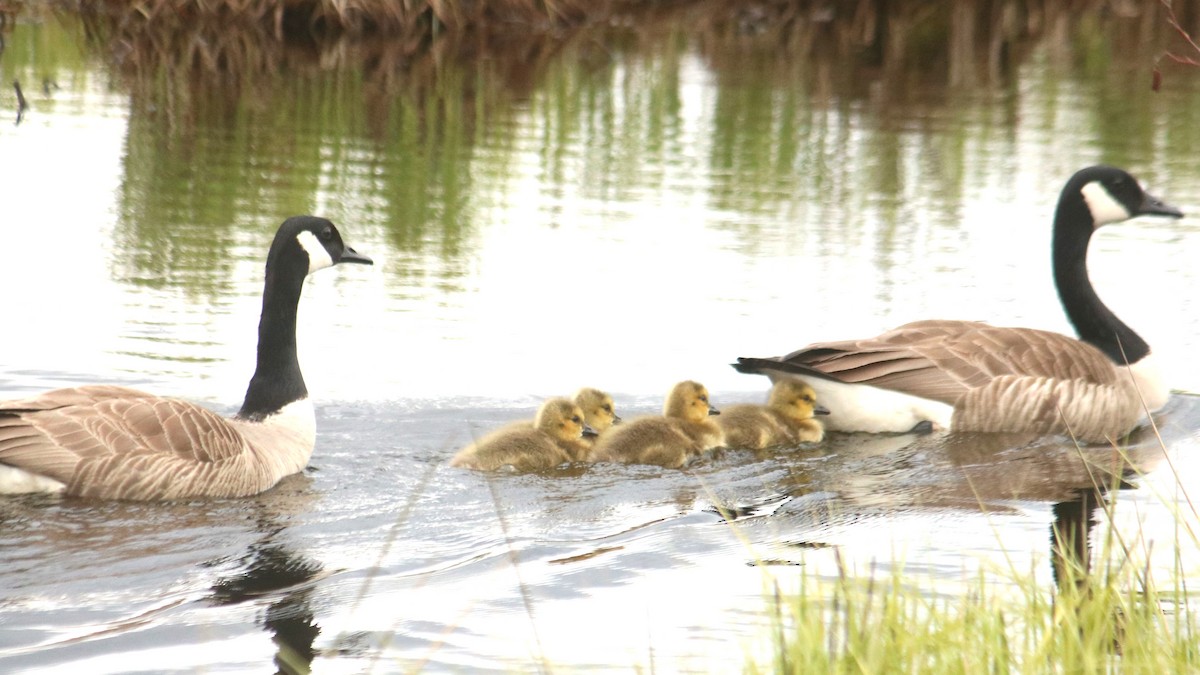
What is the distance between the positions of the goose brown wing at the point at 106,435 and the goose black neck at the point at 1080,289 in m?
5.76

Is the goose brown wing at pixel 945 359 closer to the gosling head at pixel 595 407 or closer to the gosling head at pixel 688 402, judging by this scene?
the gosling head at pixel 688 402

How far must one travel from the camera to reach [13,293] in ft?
40.3

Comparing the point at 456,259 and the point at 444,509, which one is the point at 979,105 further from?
the point at 444,509

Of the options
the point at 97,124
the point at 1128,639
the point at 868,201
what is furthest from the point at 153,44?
the point at 1128,639

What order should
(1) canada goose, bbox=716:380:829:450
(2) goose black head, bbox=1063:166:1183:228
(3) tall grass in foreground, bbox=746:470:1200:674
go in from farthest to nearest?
(2) goose black head, bbox=1063:166:1183:228 → (1) canada goose, bbox=716:380:829:450 → (3) tall grass in foreground, bbox=746:470:1200:674

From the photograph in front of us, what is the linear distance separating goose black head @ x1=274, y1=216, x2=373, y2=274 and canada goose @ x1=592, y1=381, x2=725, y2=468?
1.64 metres

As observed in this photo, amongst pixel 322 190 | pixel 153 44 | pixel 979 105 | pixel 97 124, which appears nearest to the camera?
pixel 322 190

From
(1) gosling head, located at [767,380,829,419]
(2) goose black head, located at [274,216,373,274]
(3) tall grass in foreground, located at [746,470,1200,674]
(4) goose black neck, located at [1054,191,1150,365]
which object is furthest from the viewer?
(4) goose black neck, located at [1054,191,1150,365]

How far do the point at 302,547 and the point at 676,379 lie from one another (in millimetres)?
4124

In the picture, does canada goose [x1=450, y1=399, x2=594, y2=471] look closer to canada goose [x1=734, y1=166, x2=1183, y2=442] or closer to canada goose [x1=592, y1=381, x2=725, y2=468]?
canada goose [x1=592, y1=381, x2=725, y2=468]

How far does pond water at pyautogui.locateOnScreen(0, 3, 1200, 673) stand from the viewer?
664 centimetres

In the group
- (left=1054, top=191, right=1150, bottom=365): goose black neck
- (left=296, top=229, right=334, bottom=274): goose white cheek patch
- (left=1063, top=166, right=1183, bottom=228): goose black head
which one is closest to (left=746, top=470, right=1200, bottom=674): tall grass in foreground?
(left=296, top=229, right=334, bottom=274): goose white cheek patch

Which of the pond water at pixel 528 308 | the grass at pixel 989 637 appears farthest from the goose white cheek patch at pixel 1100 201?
the grass at pixel 989 637

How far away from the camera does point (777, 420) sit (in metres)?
9.46
